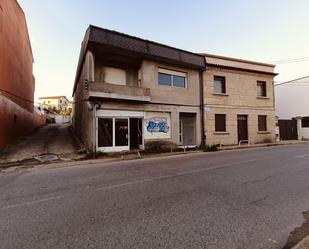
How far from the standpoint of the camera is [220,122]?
17.2m

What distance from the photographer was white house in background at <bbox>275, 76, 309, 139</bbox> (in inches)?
1041

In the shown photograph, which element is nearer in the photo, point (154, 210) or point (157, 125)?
point (154, 210)

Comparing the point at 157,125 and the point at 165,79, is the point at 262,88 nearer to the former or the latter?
the point at 165,79

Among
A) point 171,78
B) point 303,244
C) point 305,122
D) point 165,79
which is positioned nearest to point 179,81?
point 171,78

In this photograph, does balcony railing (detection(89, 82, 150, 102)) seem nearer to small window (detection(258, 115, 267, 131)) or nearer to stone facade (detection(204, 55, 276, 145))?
stone facade (detection(204, 55, 276, 145))

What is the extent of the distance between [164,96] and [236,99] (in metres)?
7.34

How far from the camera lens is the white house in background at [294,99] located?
2645cm

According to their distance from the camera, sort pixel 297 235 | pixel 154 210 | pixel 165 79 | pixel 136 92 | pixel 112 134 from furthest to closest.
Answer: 1. pixel 165 79
2. pixel 136 92
3. pixel 112 134
4. pixel 154 210
5. pixel 297 235

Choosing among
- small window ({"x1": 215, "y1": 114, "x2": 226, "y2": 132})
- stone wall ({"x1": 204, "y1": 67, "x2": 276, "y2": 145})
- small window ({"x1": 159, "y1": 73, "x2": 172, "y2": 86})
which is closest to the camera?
small window ({"x1": 159, "y1": 73, "x2": 172, "y2": 86})

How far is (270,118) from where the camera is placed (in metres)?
19.5

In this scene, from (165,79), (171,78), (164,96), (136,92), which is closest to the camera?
(136,92)

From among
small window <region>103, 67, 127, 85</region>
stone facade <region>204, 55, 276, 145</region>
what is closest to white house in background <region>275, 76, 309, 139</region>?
stone facade <region>204, 55, 276, 145</region>

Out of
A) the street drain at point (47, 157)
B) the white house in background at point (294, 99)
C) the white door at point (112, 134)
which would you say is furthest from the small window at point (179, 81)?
the white house in background at point (294, 99)

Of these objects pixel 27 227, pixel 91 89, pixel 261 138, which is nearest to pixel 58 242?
pixel 27 227
